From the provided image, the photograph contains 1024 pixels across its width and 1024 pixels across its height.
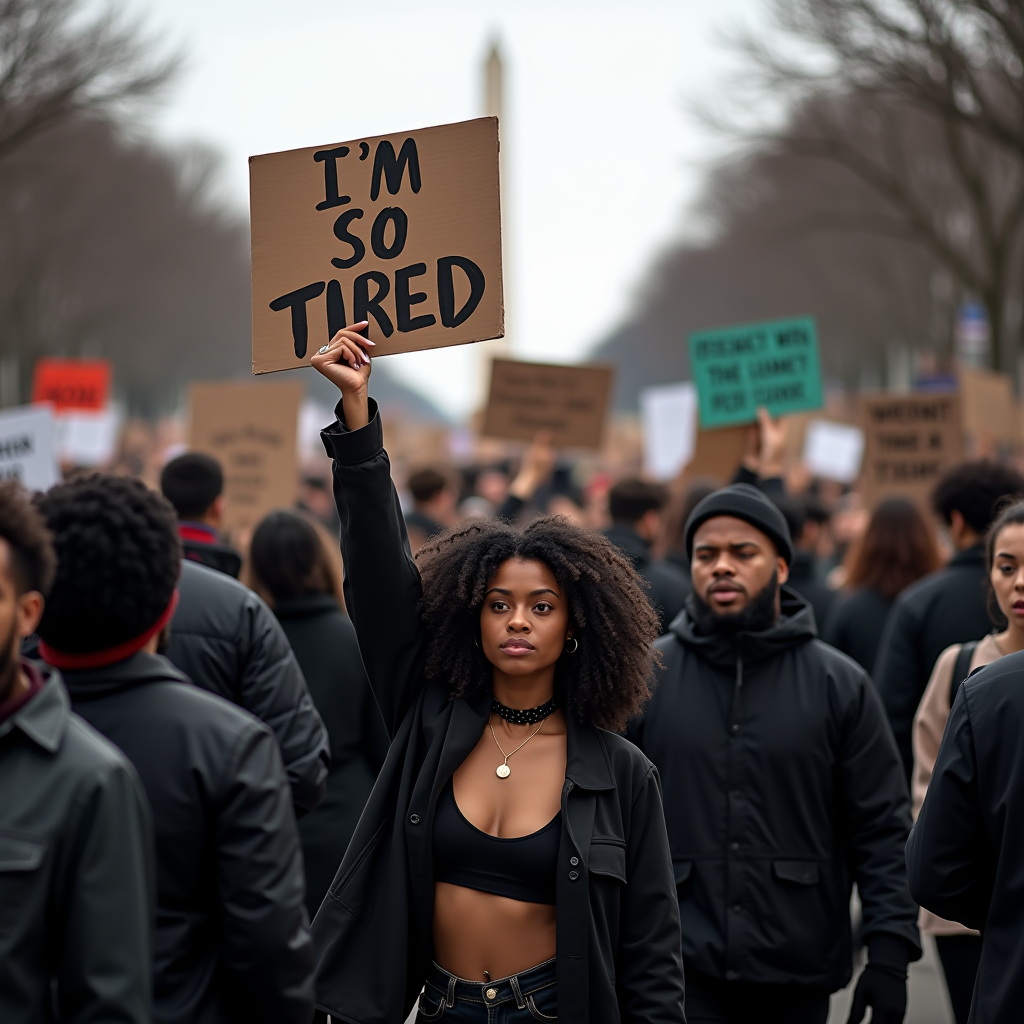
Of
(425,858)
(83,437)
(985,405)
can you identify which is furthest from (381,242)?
(83,437)

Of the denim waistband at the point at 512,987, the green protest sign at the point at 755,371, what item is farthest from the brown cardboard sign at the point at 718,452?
the denim waistband at the point at 512,987

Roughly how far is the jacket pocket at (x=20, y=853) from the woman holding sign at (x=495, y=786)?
3.63 feet

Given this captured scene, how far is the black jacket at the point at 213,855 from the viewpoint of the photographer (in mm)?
2691

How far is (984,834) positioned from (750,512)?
1344mm

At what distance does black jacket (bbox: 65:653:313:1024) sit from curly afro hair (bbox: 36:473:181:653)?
0.25ft

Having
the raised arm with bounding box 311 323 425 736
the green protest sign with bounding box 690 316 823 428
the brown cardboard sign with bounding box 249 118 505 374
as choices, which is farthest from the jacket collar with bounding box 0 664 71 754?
the green protest sign with bounding box 690 316 823 428

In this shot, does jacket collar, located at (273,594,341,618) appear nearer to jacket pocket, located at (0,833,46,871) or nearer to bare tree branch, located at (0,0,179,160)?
jacket pocket, located at (0,833,46,871)

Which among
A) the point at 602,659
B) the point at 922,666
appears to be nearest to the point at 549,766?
the point at 602,659

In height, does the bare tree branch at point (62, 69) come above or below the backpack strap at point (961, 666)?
above

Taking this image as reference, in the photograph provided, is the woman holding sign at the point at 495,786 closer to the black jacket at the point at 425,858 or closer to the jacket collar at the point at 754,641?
the black jacket at the point at 425,858

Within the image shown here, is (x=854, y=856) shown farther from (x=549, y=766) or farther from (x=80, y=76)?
(x=80, y=76)

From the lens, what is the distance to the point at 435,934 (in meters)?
3.44

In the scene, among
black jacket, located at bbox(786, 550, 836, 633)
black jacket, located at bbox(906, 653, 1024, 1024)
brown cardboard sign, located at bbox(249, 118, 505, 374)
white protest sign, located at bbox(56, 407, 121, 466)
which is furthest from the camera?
white protest sign, located at bbox(56, 407, 121, 466)

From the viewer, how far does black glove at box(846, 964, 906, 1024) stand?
4.21 m
